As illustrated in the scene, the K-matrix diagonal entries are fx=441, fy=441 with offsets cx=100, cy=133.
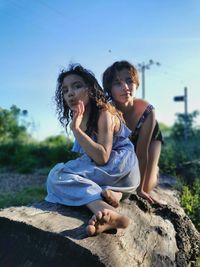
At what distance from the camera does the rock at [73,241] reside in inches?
79.4

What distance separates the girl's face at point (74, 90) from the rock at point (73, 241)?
71cm

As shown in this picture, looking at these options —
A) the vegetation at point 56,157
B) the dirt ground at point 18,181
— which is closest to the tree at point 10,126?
the vegetation at point 56,157

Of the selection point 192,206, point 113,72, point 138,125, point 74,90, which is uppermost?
point 113,72

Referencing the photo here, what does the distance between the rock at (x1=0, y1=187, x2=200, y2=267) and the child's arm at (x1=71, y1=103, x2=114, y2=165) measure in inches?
13.0

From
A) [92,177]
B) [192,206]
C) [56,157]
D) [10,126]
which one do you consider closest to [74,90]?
[92,177]

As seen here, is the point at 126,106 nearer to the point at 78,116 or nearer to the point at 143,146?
the point at 143,146

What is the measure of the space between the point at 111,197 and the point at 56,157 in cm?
1064

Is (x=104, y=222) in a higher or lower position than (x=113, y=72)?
lower

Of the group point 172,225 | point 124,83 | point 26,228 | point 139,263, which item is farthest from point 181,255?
point 124,83

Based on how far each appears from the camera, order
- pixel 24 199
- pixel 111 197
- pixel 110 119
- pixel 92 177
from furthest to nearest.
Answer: pixel 24 199
pixel 110 119
pixel 92 177
pixel 111 197

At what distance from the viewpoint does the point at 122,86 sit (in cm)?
345

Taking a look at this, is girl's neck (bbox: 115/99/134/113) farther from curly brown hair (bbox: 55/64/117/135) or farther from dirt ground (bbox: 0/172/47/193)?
dirt ground (bbox: 0/172/47/193)

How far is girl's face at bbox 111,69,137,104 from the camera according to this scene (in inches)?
137

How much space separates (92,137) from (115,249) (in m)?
0.87
